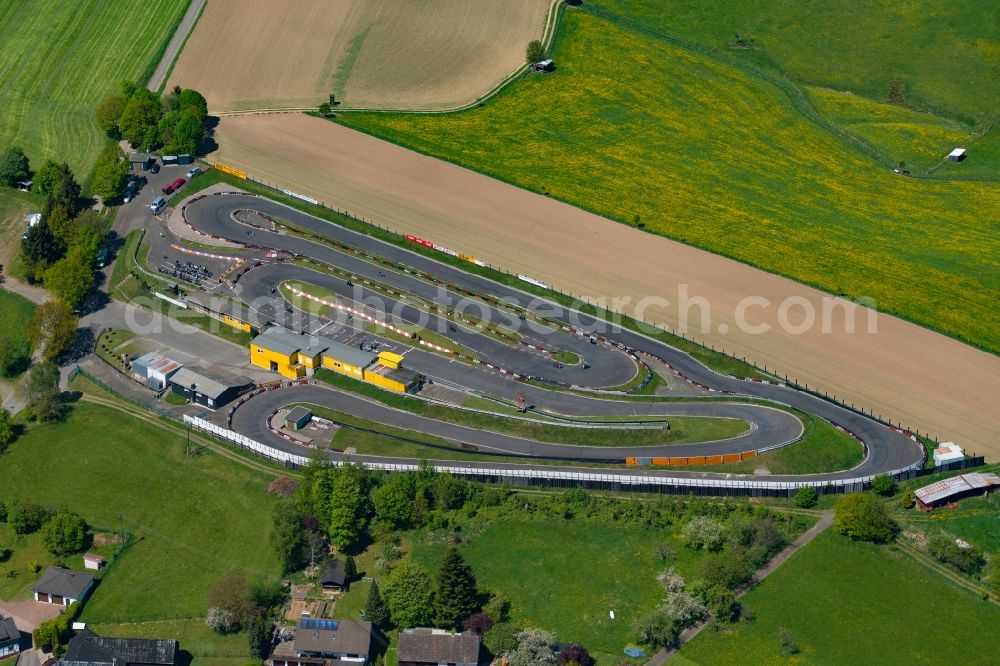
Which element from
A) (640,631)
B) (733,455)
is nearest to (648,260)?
(733,455)

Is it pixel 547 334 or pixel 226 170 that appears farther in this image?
pixel 226 170

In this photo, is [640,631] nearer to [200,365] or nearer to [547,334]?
[547,334]

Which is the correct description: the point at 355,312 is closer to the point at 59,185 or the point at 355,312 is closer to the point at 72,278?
the point at 72,278

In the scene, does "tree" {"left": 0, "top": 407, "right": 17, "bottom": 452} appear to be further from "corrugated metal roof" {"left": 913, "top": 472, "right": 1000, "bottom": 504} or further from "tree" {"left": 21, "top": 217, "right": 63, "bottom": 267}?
"corrugated metal roof" {"left": 913, "top": 472, "right": 1000, "bottom": 504}

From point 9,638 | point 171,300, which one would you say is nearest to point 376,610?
point 9,638

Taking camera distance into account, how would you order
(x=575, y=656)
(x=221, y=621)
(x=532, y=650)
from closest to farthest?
(x=532, y=650), (x=575, y=656), (x=221, y=621)

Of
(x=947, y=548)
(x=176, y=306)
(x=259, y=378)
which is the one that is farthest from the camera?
(x=176, y=306)

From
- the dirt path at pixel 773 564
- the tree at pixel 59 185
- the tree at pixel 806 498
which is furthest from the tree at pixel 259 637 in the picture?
the tree at pixel 59 185
